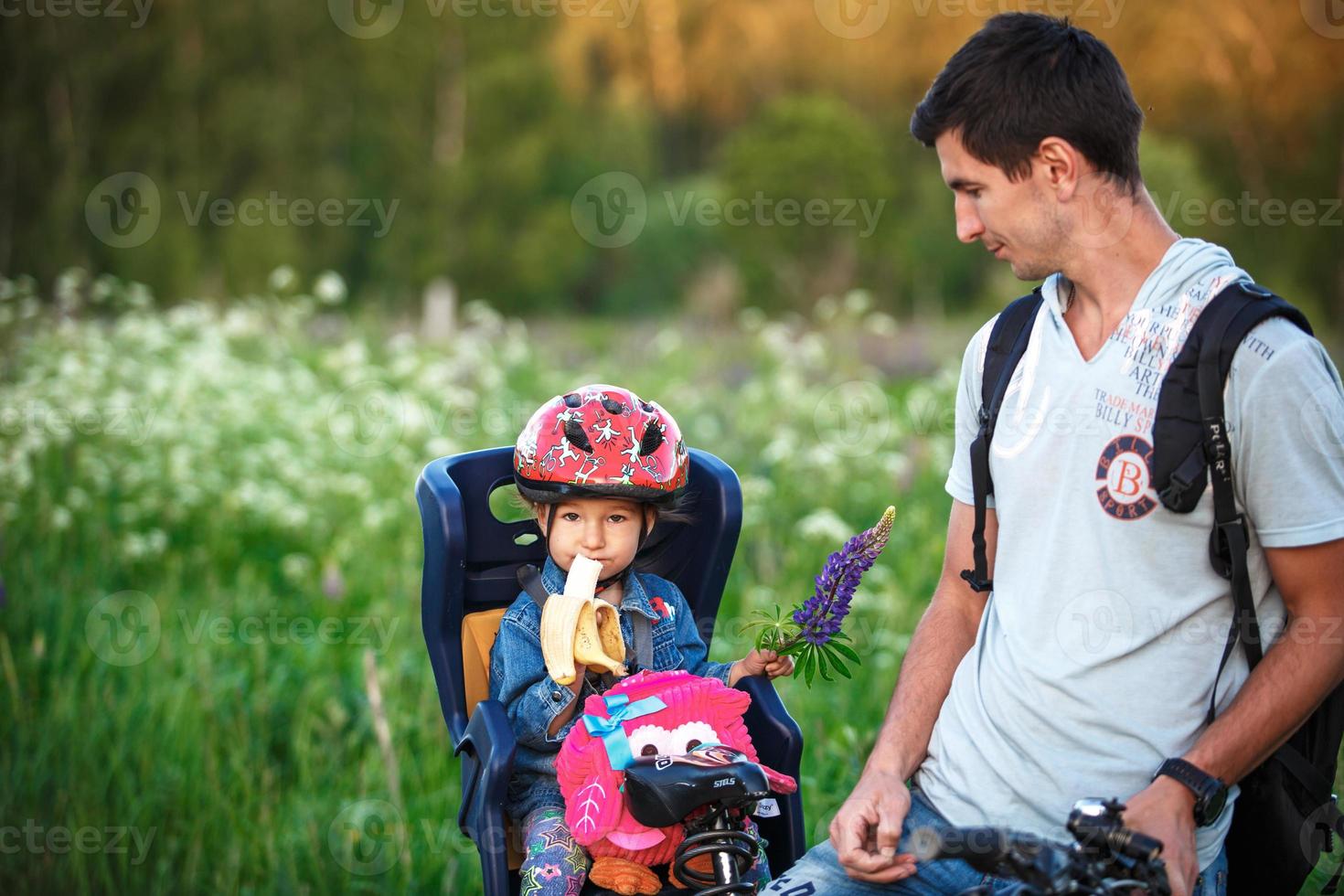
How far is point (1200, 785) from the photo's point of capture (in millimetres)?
2053

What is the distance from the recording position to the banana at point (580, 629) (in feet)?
8.75

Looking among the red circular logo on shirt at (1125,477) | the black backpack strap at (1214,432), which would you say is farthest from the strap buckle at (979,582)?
the black backpack strap at (1214,432)

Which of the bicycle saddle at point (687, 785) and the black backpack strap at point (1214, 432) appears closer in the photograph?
the black backpack strap at point (1214, 432)

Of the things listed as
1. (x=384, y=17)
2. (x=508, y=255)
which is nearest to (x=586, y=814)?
(x=508, y=255)

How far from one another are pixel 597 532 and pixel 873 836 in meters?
0.92

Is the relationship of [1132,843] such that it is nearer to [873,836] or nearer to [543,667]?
[873,836]

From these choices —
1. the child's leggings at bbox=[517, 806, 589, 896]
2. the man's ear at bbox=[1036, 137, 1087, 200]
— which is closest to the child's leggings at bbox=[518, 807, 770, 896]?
the child's leggings at bbox=[517, 806, 589, 896]

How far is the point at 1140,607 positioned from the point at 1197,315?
498 millimetres

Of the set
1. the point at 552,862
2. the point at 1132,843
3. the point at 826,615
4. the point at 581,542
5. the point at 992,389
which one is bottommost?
Result: the point at 552,862

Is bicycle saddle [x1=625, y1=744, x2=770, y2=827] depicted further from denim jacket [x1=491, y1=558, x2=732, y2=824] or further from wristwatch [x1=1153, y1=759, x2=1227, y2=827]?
wristwatch [x1=1153, y1=759, x2=1227, y2=827]

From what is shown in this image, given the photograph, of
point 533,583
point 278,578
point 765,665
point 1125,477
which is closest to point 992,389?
point 1125,477

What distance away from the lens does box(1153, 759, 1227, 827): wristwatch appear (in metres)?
2.05

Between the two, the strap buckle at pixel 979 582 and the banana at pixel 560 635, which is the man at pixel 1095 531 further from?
the banana at pixel 560 635

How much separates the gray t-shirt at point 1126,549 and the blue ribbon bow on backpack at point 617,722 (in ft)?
2.00
